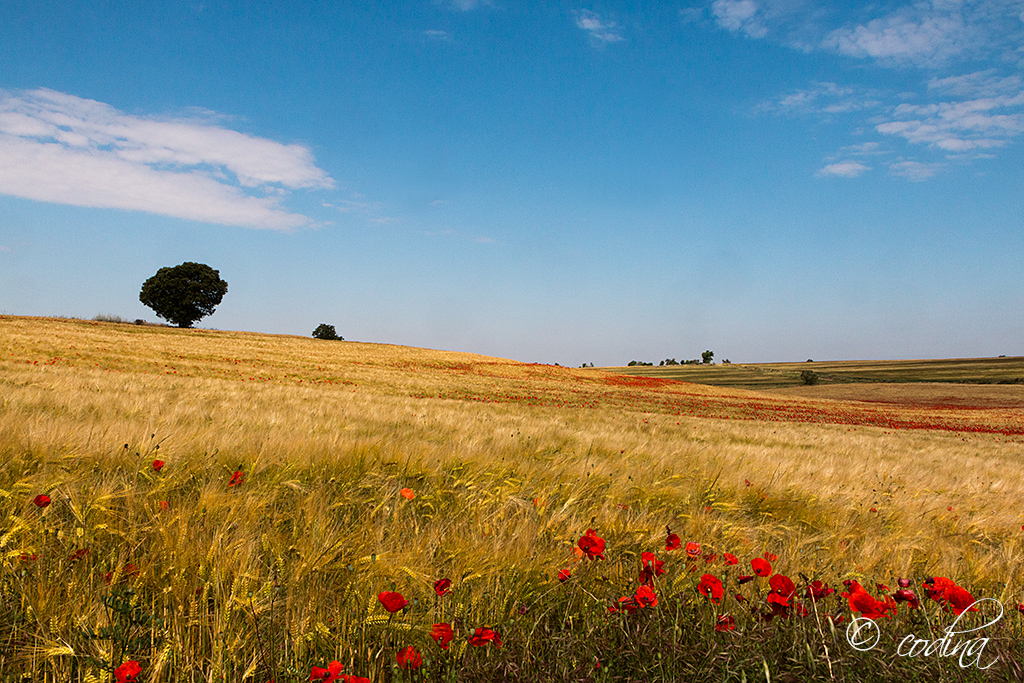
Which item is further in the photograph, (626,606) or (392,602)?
(626,606)

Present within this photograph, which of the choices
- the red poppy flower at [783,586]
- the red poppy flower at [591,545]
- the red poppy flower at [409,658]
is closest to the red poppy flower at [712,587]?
the red poppy flower at [783,586]

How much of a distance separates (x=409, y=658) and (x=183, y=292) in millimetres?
83180

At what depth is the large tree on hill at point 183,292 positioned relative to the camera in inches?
2771

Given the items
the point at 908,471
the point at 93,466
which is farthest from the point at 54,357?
the point at 908,471

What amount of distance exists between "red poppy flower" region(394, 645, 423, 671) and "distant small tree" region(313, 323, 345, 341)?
8119cm

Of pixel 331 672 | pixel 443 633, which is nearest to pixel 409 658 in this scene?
pixel 443 633

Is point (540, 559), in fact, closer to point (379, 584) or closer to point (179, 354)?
point (379, 584)

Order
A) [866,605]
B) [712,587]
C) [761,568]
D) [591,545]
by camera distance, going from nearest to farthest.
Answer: [866,605] → [712,587] → [761,568] → [591,545]

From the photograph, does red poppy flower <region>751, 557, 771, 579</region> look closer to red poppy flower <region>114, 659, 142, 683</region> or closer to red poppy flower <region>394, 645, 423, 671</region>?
red poppy flower <region>394, 645, 423, 671</region>

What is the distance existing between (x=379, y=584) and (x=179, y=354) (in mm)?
37107

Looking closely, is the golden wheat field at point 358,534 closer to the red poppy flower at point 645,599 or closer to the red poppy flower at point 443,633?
the red poppy flower at point 443,633

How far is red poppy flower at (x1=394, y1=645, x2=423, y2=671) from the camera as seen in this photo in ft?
5.46

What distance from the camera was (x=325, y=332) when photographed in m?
78.7

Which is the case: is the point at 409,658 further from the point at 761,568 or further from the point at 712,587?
the point at 761,568
